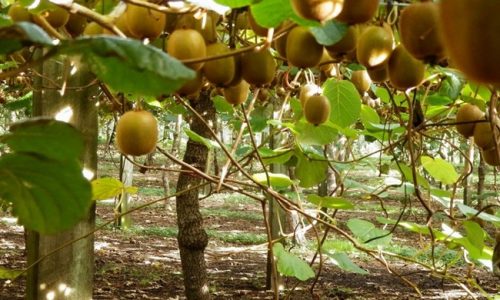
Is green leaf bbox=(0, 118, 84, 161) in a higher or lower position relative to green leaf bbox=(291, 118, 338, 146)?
lower

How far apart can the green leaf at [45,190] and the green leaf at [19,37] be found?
11 centimetres

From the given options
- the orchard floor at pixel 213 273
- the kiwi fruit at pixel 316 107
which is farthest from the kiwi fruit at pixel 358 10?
the orchard floor at pixel 213 273

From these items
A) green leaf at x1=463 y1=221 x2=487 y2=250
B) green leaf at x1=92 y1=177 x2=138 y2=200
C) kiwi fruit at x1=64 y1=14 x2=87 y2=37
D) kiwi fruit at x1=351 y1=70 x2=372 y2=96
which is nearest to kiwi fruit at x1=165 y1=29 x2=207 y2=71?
kiwi fruit at x1=64 y1=14 x2=87 y2=37

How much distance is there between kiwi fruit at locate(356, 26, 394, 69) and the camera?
65 cm

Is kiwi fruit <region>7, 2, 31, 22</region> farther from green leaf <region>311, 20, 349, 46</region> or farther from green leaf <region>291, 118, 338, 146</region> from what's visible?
green leaf <region>291, 118, 338, 146</region>

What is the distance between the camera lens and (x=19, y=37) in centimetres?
37

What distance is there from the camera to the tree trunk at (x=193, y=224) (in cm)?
270

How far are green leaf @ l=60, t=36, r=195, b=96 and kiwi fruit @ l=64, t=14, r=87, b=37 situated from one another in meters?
0.42

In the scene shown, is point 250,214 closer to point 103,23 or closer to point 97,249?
point 97,249

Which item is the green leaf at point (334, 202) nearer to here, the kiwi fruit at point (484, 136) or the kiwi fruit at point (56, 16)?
the kiwi fruit at point (484, 136)

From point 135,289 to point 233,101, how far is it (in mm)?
4181

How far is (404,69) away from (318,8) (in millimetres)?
190

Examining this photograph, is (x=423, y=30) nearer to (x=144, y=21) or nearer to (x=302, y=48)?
(x=302, y=48)

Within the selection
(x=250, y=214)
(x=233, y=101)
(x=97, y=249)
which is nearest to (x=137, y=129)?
(x=233, y=101)
